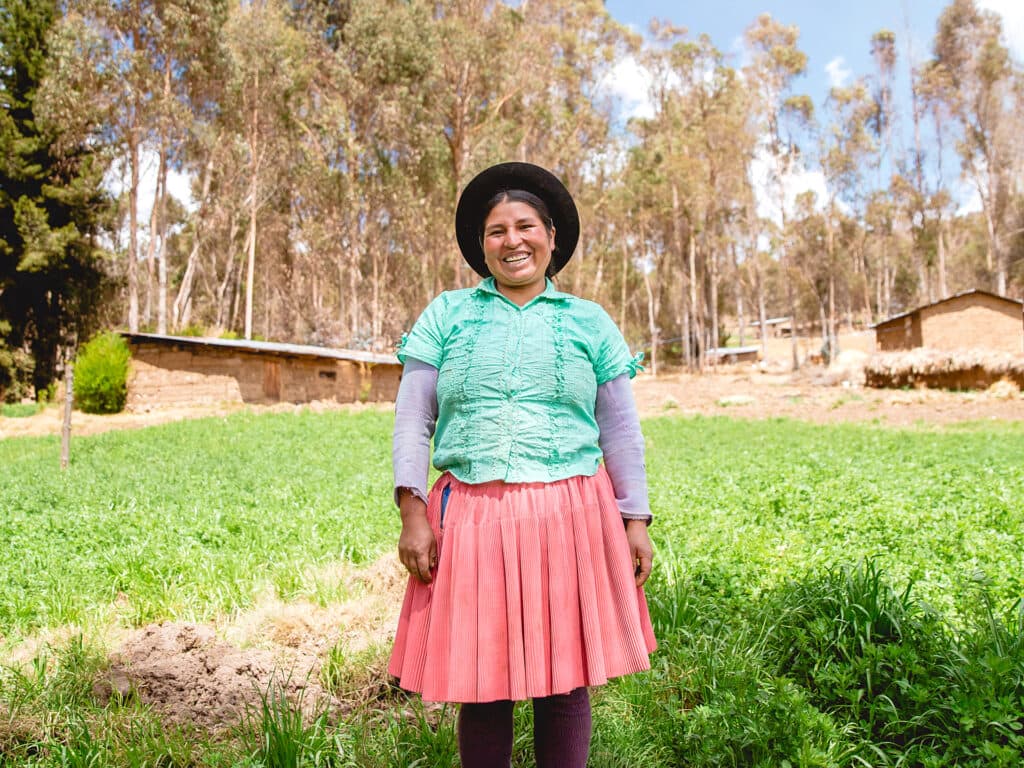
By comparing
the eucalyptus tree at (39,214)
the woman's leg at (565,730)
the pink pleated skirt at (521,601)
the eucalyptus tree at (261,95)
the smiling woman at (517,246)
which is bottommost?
the woman's leg at (565,730)

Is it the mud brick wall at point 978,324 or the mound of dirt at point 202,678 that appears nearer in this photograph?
the mound of dirt at point 202,678

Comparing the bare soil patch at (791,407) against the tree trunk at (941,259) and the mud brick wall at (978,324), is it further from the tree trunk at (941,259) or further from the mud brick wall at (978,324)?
the tree trunk at (941,259)

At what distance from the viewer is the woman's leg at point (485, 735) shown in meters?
1.84

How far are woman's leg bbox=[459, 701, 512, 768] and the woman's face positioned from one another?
3.78 ft

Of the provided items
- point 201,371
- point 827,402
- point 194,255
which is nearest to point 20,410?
point 201,371

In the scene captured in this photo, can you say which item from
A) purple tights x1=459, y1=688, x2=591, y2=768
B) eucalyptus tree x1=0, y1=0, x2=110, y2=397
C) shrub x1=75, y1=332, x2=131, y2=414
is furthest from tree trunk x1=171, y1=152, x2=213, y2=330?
purple tights x1=459, y1=688, x2=591, y2=768

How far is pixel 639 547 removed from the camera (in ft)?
6.36

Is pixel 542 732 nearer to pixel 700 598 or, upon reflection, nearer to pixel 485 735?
pixel 485 735

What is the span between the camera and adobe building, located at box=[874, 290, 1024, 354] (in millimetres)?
22844

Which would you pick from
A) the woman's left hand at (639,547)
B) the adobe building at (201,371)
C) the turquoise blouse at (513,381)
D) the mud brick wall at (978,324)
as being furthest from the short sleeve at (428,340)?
the mud brick wall at (978,324)

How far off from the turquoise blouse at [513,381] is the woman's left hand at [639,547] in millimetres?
204

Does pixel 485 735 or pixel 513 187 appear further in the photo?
pixel 513 187

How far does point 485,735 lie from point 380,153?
30496 millimetres

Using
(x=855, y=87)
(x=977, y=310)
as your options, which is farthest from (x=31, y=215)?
(x=855, y=87)
